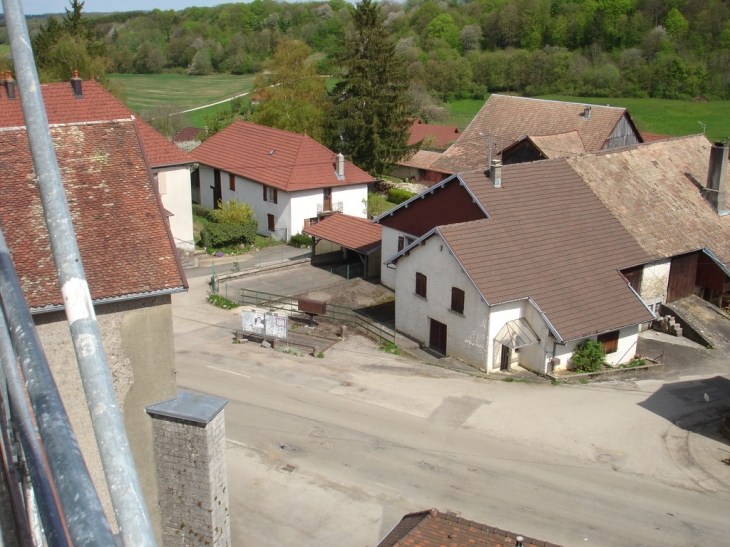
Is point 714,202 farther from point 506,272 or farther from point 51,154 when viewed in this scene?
point 51,154

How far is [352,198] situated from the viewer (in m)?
43.2

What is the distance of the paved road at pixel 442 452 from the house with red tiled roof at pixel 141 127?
1103 centimetres

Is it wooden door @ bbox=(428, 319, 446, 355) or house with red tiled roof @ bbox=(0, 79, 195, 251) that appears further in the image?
house with red tiled roof @ bbox=(0, 79, 195, 251)

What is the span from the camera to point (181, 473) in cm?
1334

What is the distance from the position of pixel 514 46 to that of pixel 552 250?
→ 338ft

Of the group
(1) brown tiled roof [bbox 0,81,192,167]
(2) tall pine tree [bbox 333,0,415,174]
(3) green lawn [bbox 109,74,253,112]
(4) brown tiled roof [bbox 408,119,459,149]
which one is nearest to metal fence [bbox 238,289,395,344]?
(1) brown tiled roof [bbox 0,81,192,167]

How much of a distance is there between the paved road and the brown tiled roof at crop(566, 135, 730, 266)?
23.8 ft

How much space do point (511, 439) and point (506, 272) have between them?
6586 mm

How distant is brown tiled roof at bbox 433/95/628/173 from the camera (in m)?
44.9

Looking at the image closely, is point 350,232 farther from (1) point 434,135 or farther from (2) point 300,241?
(1) point 434,135

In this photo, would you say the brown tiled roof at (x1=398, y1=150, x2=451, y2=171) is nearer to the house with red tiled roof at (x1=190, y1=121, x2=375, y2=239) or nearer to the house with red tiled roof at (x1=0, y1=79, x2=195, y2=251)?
the house with red tiled roof at (x1=190, y1=121, x2=375, y2=239)

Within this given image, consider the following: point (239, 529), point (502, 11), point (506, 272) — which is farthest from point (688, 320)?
point (502, 11)

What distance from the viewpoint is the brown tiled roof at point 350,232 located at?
35.9m

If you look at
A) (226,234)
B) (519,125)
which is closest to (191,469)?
(226,234)
